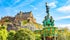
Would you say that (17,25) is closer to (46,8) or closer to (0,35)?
(0,35)

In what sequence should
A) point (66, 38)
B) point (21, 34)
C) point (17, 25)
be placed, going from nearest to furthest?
1. point (21, 34)
2. point (66, 38)
3. point (17, 25)

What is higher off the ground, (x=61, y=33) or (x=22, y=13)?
(x=22, y=13)

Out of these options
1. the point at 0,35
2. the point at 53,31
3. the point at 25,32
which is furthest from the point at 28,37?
the point at 0,35

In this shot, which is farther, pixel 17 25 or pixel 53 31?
pixel 17 25

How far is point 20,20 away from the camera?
263ft

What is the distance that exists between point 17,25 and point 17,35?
34.6 metres

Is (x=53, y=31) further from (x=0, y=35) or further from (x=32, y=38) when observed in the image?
(x=0, y=35)

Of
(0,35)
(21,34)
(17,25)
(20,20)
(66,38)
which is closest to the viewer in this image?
(21,34)

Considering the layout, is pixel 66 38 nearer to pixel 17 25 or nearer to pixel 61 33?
pixel 61 33

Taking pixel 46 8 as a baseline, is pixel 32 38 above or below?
below

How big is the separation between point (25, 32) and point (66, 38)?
1458 cm

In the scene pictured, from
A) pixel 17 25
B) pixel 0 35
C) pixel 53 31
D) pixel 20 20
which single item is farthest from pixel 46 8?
pixel 20 20

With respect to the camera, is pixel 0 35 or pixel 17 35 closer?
pixel 17 35

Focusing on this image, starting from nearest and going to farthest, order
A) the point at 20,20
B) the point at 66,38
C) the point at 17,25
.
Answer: the point at 66,38 → the point at 17,25 → the point at 20,20
